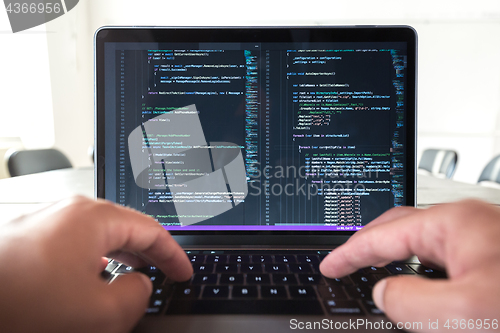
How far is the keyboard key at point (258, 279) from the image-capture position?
1.27ft

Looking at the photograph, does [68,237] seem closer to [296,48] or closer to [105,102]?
[105,102]

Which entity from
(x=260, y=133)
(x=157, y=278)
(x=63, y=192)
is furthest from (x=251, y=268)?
(x=63, y=192)

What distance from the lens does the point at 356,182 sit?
521mm

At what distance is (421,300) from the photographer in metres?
0.25

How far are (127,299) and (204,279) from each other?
0.14 m

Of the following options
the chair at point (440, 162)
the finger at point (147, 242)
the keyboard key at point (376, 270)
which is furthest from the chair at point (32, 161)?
the chair at point (440, 162)

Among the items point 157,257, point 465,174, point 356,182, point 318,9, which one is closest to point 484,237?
point 356,182

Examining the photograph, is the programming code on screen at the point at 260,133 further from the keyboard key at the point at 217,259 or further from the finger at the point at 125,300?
the finger at the point at 125,300

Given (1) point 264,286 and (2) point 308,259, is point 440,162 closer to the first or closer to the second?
(2) point 308,259

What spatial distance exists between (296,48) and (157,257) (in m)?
0.43

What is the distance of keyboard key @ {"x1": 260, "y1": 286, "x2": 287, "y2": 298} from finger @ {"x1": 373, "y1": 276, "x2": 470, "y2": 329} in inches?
4.9

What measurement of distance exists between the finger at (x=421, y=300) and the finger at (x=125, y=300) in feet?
0.85

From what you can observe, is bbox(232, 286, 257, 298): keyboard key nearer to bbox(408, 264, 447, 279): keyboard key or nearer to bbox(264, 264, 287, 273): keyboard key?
bbox(264, 264, 287, 273): keyboard key

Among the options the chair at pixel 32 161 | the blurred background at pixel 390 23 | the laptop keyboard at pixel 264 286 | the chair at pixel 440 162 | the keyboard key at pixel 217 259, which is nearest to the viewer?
the laptop keyboard at pixel 264 286
